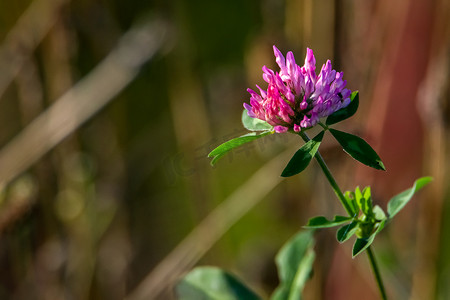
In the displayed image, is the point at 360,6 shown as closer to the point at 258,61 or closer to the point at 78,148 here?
the point at 258,61

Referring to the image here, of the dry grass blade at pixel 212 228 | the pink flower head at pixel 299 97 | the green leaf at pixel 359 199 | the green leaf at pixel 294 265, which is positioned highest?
the pink flower head at pixel 299 97

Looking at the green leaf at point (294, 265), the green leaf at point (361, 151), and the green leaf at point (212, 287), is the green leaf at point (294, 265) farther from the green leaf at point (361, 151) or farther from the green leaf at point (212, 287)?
the green leaf at point (361, 151)

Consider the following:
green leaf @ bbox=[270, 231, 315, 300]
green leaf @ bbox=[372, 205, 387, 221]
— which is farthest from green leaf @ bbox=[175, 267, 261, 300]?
green leaf @ bbox=[372, 205, 387, 221]

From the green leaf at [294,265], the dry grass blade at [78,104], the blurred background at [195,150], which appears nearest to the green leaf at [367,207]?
the green leaf at [294,265]

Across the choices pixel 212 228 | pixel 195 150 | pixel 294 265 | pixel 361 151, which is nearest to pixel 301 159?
pixel 361 151

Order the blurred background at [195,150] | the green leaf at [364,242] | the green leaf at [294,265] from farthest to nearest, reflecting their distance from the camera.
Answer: the blurred background at [195,150] → the green leaf at [294,265] → the green leaf at [364,242]

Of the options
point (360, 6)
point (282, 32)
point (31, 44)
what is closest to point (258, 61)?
point (282, 32)
